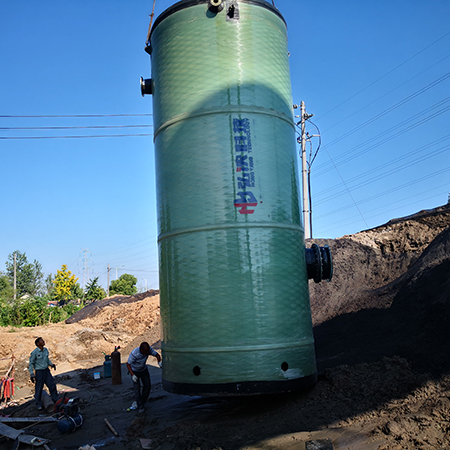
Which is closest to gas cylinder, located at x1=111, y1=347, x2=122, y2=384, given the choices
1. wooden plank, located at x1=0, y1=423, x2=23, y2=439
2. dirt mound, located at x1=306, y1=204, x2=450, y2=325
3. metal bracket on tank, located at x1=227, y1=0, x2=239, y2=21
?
wooden plank, located at x1=0, y1=423, x2=23, y2=439

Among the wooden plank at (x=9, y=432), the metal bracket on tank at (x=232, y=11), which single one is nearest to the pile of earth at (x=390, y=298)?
the wooden plank at (x=9, y=432)

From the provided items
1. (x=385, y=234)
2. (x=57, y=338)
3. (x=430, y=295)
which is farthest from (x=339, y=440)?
(x=57, y=338)

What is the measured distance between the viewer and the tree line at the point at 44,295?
3080 centimetres

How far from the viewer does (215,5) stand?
22.6 feet

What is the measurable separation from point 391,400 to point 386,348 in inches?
81.0

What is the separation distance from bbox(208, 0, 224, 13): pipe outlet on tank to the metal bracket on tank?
13cm

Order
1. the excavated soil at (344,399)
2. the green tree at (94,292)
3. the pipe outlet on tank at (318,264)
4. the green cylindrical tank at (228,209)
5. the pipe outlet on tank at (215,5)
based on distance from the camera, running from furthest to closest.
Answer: the green tree at (94,292) → the pipe outlet on tank at (318,264) → the pipe outlet on tank at (215,5) → the green cylindrical tank at (228,209) → the excavated soil at (344,399)

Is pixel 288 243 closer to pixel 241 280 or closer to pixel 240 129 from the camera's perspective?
pixel 241 280

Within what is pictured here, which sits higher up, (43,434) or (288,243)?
(288,243)

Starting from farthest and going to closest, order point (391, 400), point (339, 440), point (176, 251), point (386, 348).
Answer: point (386, 348) → point (176, 251) → point (391, 400) → point (339, 440)

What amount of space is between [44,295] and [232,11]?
62.4 m

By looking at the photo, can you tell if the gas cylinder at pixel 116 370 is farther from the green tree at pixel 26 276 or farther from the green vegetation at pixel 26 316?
the green tree at pixel 26 276

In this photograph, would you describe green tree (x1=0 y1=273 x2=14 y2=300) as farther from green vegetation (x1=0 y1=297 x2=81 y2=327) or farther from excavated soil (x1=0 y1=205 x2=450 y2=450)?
excavated soil (x1=0 y1=205 x2=450 y2=450)

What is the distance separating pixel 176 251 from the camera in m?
6.69
